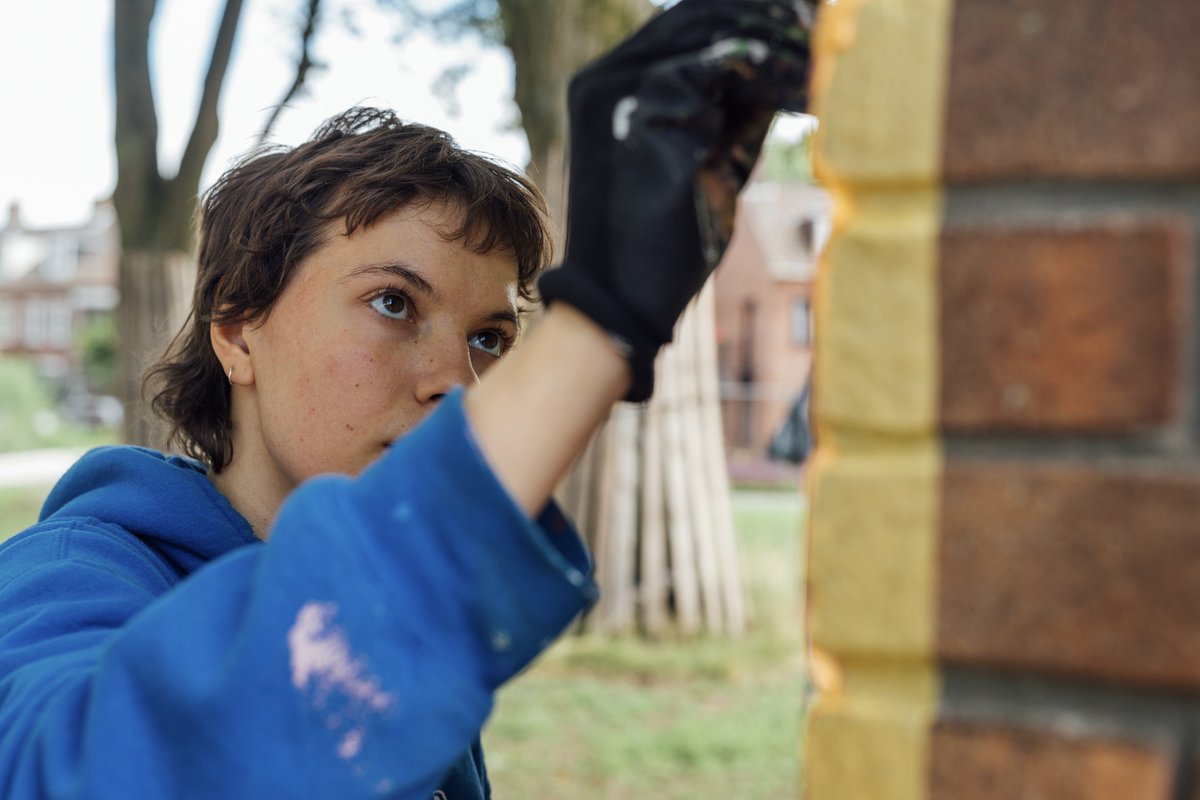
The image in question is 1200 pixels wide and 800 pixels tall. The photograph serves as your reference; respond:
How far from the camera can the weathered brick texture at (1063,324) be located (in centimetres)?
60

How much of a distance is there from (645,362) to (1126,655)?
372 millimetres

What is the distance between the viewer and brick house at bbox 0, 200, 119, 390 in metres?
46.1

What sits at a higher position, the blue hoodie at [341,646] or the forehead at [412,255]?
the forehead at [412,255]

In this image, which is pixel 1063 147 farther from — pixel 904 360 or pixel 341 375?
pixel 341 375

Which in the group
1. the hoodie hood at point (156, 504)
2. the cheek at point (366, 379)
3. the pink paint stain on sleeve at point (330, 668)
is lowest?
the hoodie hood at point (156, 504)

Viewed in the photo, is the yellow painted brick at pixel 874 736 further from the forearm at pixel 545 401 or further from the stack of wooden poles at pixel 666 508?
the stack of wooden poles at pixel 666 508

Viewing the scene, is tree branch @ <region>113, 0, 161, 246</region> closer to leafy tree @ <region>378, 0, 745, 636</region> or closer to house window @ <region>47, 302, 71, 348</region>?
leafy tree @ <region>378, 0, 745, 636</region>

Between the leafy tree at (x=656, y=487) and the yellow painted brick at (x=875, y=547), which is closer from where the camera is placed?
the yellow painted brick at (x=875, y=547)

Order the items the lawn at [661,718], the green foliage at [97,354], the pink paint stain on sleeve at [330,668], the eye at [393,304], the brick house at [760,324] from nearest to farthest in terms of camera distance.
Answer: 1. the pink paint stain on sleeve at [330,668]
2. the eye at [393,304]
3. the lawn at [661,718]
4. the brick house at [760,324]
5. the green foliage at [97,354]

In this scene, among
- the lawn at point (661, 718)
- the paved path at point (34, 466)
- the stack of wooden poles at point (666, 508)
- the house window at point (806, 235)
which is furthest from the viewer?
the house window at point (806, 235)

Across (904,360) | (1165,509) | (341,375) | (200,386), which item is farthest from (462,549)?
(200,386)

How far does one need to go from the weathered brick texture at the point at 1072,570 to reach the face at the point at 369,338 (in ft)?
2.92

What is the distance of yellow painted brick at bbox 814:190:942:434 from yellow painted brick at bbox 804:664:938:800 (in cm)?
15

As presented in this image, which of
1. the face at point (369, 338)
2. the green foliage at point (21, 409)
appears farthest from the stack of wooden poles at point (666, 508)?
the green foliage at point (21, 409)
